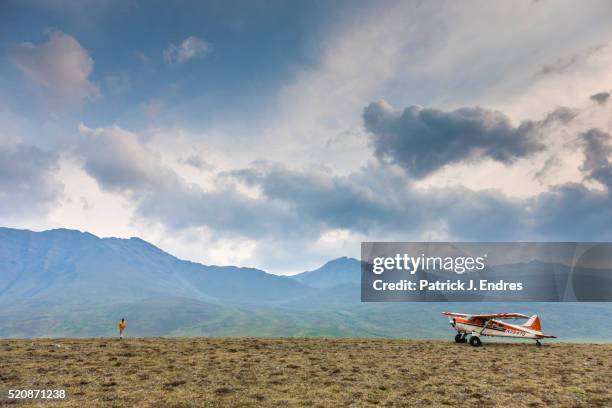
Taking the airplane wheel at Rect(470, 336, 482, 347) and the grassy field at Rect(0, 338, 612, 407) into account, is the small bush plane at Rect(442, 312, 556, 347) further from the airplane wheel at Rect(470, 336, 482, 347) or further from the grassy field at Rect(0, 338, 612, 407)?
the grassy field at Rect(0, 338, 612, 407)

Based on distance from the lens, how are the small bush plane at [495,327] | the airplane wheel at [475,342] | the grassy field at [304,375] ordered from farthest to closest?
1. the airplane wheel at [475,342]
2. the small bush plane at [495,327]
3. the grassy field at [304,375]

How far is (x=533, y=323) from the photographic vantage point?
40000 mm

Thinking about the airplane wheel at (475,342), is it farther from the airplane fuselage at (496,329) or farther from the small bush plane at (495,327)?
the airplane fuselage at (496,329)

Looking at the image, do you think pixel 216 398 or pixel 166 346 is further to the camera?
pixel 166 346

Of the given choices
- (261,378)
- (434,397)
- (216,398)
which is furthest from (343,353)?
(216,398)

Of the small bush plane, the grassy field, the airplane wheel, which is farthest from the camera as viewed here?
the airplane wheel

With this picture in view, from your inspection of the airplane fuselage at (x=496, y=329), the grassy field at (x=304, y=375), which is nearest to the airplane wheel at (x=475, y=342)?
the airplane fuselage at (x=496, y=329)

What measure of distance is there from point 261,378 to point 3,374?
52.1 feet

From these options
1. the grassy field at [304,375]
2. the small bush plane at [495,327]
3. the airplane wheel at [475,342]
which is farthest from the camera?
the airplane wheel at [475,342]

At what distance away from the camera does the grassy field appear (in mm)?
18781

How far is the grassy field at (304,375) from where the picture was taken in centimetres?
1878

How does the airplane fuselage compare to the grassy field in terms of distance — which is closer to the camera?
the grassy field

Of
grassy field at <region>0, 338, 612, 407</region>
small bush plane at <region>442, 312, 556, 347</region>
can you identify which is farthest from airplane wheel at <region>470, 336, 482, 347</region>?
grassy field at <region>0, 338, 612, 407</region>

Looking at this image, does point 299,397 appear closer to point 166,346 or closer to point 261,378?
point 261,378
